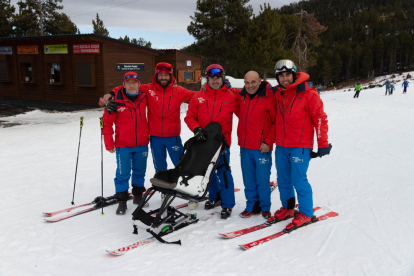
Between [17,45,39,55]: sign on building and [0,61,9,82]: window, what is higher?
[17,45,39,55]: sign on building

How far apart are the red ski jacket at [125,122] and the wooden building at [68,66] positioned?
39.1 ft

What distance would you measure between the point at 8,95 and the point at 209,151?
20.3 meters

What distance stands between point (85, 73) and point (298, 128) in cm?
1484

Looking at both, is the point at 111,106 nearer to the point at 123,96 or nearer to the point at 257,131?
the point at 123,96

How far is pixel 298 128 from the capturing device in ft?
12.9

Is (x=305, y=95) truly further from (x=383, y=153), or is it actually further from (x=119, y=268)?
(x=383, y=153)

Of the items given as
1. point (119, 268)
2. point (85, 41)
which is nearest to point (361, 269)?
point (119, 268)

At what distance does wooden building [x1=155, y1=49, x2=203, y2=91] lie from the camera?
20625 millimetres

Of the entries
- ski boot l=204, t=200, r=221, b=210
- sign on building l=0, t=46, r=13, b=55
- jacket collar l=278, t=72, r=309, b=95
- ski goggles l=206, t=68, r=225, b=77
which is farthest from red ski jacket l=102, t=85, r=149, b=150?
sign on building l=0, t=46, r=13, b=55

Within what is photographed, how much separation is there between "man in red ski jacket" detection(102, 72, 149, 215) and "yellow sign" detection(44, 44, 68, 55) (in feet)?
46.2

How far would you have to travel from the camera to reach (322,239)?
3723 mm

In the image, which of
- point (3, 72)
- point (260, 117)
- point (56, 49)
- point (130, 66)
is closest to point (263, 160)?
point (260, 117)

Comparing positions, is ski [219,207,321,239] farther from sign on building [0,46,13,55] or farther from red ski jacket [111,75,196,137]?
sign on building [0,46,13,55]

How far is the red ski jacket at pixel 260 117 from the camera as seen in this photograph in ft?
13.7
